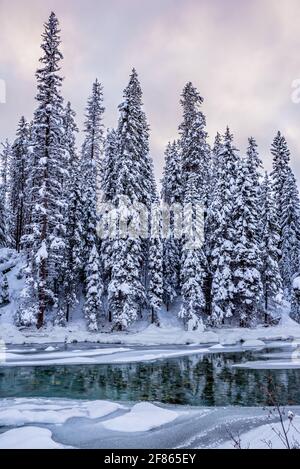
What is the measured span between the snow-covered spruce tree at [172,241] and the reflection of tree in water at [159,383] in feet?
73.5

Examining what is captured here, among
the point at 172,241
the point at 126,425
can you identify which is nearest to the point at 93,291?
the point at 172,241

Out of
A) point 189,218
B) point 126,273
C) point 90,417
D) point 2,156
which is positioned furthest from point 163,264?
point 2,156

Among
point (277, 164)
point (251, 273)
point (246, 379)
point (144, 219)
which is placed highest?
point (277, 164)

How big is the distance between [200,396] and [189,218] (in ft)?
95.6

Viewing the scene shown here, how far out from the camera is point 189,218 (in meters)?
39.9

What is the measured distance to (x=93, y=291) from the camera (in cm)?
3528

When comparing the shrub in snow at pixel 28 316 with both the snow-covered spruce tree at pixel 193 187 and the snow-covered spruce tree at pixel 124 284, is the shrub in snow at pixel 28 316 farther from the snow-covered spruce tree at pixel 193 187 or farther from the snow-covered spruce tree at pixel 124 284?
the snow-covered spruce tree at pixel 193 187

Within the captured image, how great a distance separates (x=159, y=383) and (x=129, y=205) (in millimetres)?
Result: 23195

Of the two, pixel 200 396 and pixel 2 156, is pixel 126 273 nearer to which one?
pixel 200 396

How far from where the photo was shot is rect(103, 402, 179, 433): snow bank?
25.5 feet

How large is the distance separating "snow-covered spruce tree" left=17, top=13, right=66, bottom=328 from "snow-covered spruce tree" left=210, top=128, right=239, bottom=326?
577 inches

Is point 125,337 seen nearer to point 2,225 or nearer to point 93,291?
point 93,291

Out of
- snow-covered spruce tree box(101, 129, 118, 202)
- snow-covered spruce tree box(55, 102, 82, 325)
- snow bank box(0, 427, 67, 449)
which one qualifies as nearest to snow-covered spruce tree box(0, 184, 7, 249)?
snow-covered spruce tree box(55, 102, 82, 325)

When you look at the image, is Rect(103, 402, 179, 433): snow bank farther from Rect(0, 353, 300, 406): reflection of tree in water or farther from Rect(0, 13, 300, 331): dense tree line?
Rect(0, 13, 300, 331): dense tree line
